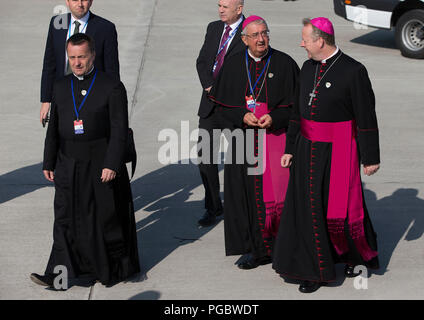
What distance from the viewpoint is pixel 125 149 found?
6348 millimetres

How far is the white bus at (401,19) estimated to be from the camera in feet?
45.3

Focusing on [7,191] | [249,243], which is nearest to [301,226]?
[249,243]

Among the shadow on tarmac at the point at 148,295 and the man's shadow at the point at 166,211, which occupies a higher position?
the man's shadow at the point at 166,211

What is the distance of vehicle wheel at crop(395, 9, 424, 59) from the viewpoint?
13859mm

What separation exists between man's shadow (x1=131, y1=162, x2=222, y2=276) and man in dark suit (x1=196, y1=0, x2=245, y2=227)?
0.80 feet

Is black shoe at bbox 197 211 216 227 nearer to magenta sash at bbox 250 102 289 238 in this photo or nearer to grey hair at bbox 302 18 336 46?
magenta sash at bbox 250 102 289 238

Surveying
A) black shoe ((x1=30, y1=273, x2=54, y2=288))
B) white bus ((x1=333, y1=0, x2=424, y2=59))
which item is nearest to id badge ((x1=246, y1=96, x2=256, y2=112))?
black shoe ((x1=30, y1=273, x2=54, y2=288))

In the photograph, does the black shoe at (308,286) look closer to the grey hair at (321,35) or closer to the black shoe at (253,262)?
the black shoe at (253,262)

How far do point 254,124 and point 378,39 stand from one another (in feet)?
30.3

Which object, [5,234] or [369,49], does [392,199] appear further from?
[369,49]

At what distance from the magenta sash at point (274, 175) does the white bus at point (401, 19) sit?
753cm

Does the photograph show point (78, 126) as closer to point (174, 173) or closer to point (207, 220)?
point (207, 220)

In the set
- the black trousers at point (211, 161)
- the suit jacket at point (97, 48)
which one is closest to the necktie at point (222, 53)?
the black trousers at point (211, 161)

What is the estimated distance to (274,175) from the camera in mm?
6828
